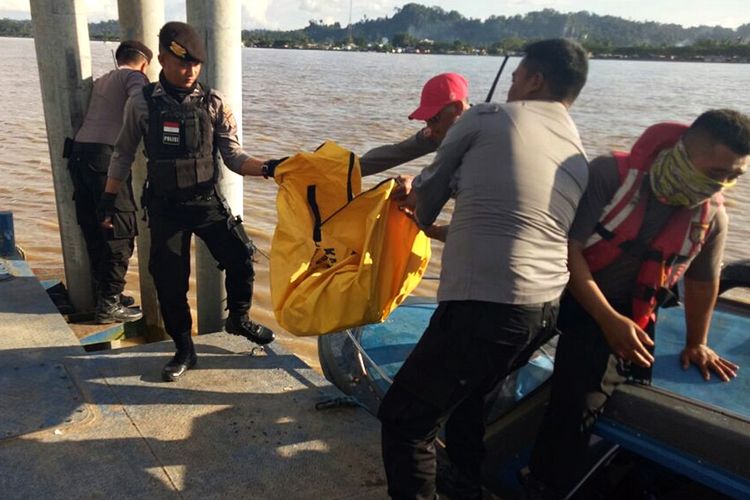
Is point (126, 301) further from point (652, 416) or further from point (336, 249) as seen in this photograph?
point (652, 416)

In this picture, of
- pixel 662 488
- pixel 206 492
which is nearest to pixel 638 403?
pixel 662 488

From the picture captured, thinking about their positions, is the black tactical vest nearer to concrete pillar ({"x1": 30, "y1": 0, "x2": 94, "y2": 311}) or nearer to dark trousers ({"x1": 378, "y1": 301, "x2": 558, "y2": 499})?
concrete pillar ({"x1": 30, "y1": 0, "x2": 94, "y2": 311})

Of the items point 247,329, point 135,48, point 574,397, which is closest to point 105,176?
point 135,48

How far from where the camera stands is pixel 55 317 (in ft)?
13.3

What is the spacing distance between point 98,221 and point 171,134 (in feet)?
5.51

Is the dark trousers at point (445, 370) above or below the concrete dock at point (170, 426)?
above

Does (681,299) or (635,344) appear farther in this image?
(681,299)

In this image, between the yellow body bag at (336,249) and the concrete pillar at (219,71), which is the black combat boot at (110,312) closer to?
the concrete pillar at (219,71)

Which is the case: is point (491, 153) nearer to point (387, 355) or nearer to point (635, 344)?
point (635, 344)

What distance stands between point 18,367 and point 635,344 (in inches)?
124

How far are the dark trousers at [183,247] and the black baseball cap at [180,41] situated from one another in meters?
0.73

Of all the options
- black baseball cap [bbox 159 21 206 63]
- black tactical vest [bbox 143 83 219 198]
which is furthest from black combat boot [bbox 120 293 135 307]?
black baseball cap [bbox 159 21 206 63]

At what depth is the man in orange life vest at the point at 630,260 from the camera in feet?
6.26

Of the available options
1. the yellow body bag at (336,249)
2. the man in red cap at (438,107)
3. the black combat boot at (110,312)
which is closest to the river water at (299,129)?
the man in red cap at (438,107)
